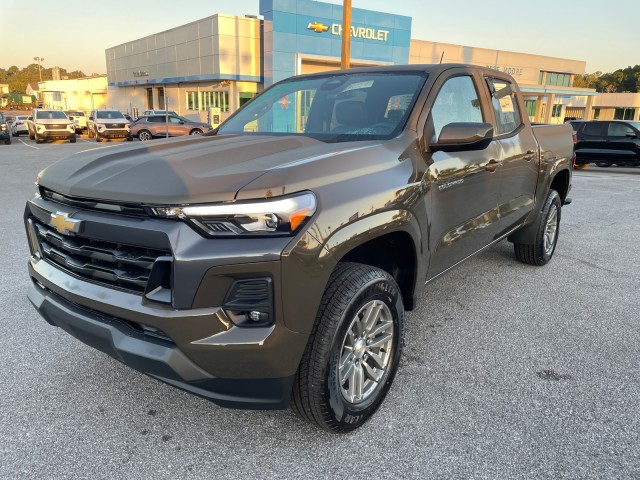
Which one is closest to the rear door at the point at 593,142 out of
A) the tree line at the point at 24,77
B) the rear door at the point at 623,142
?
the rear door at the point at 623,142

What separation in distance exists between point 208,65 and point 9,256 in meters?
30.4

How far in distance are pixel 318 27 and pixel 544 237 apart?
1128 inches

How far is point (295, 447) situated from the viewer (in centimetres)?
242

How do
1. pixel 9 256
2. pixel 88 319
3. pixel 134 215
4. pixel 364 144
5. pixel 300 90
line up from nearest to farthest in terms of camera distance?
1. pixel 134 215
2. pixel 88 319
3. pixel 364 144
4. pixel 300 90
5. pixel 9 256

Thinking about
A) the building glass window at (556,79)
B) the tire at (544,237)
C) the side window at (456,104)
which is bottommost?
the tire at (544,237)

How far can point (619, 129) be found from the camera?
Result: 15438mm

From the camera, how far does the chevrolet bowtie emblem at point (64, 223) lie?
2236mm

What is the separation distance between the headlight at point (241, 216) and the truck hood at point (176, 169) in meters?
0.04

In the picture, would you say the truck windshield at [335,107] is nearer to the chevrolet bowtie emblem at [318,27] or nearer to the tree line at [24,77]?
the chevrolet bowtie emblem at [318,27]

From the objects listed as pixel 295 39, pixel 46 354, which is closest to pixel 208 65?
pixel 295 39

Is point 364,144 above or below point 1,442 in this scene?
above

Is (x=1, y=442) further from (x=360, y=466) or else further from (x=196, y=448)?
(x=360, y=466)

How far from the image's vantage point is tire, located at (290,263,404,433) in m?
2.21

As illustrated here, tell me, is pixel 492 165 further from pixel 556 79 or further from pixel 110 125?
pixel 556 79
